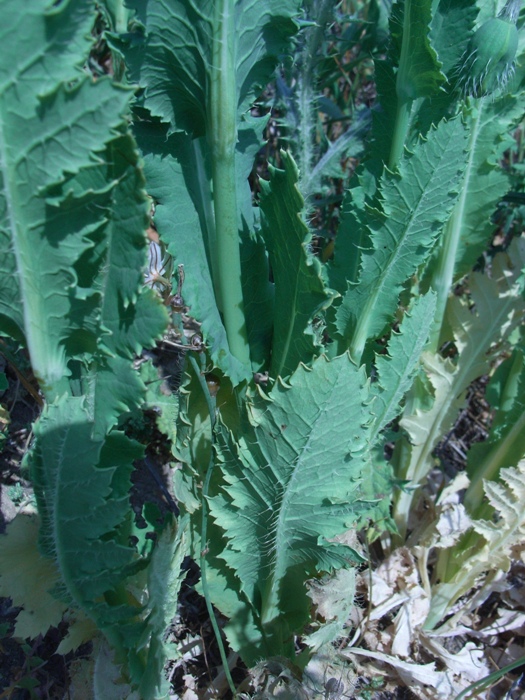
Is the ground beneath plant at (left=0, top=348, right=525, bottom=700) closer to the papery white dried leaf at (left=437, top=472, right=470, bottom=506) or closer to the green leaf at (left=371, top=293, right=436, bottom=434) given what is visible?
the papery white dried leaf at (left=437, top=472, right=470, bottom=506)

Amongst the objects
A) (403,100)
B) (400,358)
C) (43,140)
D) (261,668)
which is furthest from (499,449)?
(43,140)

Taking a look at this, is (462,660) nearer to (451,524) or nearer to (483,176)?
(451,524)

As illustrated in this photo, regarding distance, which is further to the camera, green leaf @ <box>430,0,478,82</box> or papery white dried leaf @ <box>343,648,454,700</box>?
papery white dried leaf @ <box>343,648,454,700</box>

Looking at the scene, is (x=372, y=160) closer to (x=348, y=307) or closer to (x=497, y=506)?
(x=348, y=307)

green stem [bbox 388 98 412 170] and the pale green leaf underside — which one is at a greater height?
green stem [bbox 388 98 412 170]

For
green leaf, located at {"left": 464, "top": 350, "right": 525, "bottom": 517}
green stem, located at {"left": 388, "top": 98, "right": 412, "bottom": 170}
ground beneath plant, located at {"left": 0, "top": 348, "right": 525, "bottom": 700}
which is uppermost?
green stem, located at {"left": 388, "top": 98, "right": 412, "bottom": 170}

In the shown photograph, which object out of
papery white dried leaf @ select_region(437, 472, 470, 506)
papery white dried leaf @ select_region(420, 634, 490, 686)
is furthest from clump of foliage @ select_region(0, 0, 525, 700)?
papery white dried leaf @ select_region(420, 634, 490, 686)

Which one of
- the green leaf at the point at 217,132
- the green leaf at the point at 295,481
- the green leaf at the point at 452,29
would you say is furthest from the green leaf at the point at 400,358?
the green leaf at the point at 452,29

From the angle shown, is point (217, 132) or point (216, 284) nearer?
point (217, 132)
